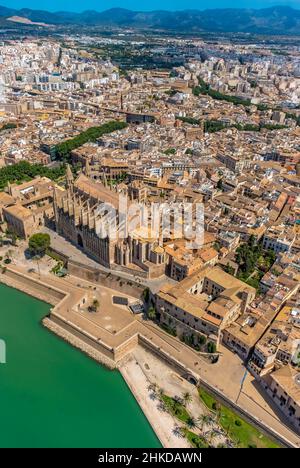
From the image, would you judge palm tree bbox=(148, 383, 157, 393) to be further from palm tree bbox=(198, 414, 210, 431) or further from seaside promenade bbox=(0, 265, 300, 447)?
palm tree bbox=(198, 414, 210, 431)

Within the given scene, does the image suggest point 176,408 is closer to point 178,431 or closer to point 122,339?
point 178,431

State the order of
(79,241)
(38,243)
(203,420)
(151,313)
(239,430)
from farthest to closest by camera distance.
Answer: (79,241)
(38,243)
(151,313)
(203,420)
(239,430)

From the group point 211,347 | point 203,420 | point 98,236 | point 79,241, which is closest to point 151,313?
point 211,347

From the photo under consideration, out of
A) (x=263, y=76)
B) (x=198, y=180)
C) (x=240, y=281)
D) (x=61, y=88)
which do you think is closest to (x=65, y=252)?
(x=240, y=281)

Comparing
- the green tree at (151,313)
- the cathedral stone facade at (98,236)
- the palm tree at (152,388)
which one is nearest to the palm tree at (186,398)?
the palm tree at (152,388)

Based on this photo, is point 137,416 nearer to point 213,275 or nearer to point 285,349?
point 285,349

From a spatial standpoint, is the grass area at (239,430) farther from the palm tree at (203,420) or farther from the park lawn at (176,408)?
the park lawn at (176,408)
